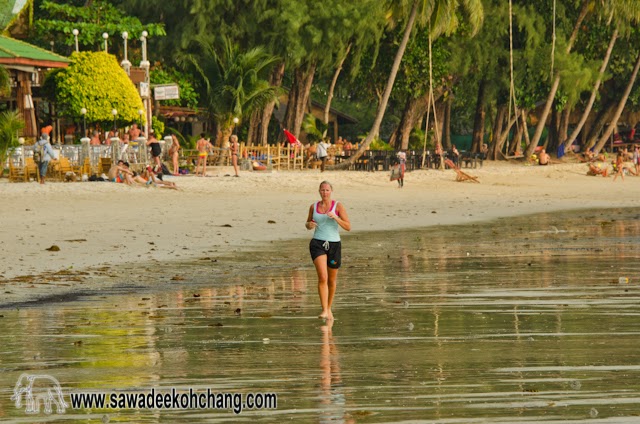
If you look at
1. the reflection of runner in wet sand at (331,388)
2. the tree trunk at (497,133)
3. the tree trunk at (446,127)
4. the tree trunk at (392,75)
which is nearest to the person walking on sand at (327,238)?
the reflection of runner in wet sand at (331,388)

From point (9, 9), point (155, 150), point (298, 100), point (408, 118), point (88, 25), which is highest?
point (9, 9)

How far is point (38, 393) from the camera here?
10617mm

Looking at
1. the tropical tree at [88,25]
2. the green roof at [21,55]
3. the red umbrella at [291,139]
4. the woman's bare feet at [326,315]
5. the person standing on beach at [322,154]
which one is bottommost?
the woman's bare feet at [326,315]

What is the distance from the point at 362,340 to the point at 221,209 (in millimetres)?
19475

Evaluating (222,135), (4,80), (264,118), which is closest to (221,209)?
(4,80)

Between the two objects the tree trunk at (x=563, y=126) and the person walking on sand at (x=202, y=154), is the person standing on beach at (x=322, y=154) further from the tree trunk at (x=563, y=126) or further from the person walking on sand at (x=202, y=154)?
the tree trunk at (x=563, y=126)

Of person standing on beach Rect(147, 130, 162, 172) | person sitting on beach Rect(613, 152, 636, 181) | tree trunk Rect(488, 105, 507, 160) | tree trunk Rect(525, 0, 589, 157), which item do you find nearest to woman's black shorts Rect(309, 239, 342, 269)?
person standing on beach Rect(147, 130, 162, 172)

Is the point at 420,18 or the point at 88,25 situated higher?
the point at 420,18

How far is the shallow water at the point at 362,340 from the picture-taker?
10.1m

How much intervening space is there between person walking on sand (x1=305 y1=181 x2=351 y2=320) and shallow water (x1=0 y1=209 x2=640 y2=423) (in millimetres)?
398

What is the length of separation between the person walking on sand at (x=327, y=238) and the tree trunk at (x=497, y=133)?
167 ft

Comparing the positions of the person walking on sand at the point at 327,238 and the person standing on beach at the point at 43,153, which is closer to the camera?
the person walking on sand at the point at 327,238

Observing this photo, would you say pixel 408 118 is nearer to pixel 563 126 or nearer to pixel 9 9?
pixel 563 126

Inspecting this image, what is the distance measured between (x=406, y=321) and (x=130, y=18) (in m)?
37.5
